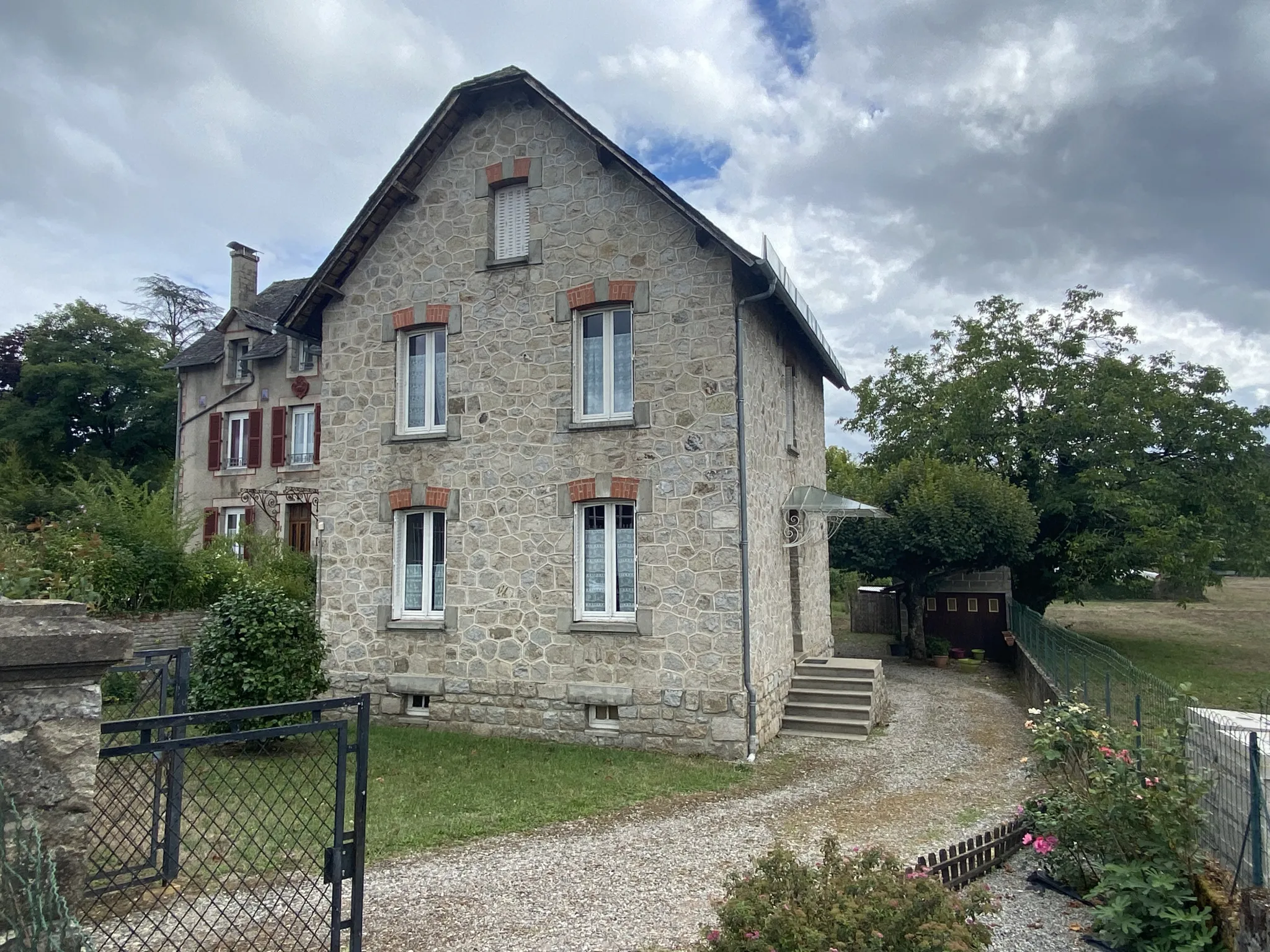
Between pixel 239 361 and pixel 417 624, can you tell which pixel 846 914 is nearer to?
pixel 417 624

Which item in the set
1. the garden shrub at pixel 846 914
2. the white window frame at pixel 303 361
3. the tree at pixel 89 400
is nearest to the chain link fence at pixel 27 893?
the garden shrub at pixel 846 914

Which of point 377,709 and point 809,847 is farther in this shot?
point 377,709

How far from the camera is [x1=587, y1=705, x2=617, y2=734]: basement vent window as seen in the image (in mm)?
10797

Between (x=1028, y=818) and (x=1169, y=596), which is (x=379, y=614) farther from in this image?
(x=1169, y=596)

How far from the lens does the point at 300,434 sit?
23.0 meters

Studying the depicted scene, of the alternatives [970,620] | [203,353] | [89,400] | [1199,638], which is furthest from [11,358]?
[1199,638]

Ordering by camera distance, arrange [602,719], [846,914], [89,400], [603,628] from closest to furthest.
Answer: [846,914], [603,628], [602,719], [89,400]

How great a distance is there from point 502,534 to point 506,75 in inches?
248

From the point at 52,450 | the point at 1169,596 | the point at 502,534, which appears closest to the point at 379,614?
the point at 502,534

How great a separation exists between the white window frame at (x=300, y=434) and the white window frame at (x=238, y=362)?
6.83ft

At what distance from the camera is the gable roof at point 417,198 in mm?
10508

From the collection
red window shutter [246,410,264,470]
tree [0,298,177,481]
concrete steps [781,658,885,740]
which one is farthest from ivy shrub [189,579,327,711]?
tree [0,298,177,481]

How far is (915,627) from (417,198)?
1508 centimetres

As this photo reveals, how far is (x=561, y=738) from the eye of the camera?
10.9m
